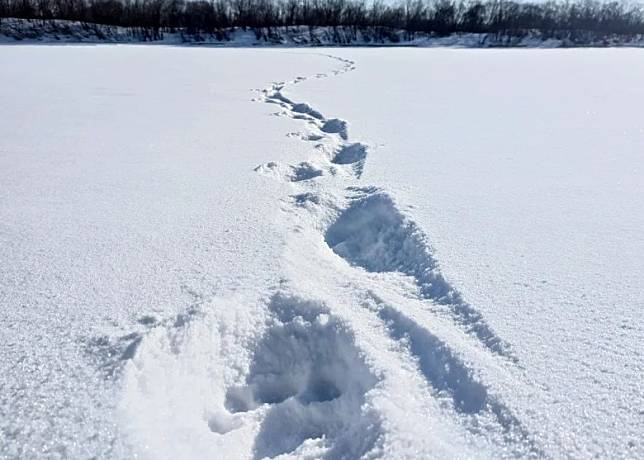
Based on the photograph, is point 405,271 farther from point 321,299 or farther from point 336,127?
point 336,127

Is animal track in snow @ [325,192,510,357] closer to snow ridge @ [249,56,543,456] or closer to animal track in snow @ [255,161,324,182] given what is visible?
snow ridge @ [249,56,543,456]

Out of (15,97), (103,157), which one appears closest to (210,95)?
(15,97)

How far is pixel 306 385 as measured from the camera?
1.31 m

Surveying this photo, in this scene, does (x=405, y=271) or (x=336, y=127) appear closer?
(x=405, y=271)

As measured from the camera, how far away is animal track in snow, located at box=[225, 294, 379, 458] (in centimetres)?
111

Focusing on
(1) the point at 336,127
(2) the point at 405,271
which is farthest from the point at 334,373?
(1) the point at 336,127

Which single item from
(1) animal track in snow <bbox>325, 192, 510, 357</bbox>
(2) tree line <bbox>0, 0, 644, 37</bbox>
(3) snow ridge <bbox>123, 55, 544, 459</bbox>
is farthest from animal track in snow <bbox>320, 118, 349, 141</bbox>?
(2) tree line <bbox>0, 0, 644, 37</bbox>

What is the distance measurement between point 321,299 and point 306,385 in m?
0.27

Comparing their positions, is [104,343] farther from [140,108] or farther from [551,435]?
[140,108]

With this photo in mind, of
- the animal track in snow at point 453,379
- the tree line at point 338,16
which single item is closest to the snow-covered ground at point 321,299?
the animal track in snow at point 453,379

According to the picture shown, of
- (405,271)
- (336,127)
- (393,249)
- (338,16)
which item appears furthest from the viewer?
(338,16)

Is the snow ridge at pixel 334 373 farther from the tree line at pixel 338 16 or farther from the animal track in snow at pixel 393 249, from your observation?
the tree line at pixel 338 16

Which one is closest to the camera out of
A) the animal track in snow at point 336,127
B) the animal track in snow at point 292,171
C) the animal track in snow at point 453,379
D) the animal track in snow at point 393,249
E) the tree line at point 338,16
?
the animal track in snow at point 453,379

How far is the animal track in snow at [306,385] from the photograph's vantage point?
1107mm
